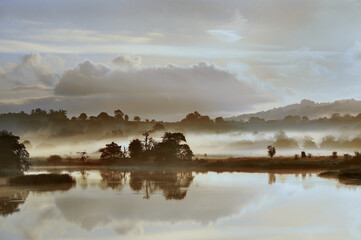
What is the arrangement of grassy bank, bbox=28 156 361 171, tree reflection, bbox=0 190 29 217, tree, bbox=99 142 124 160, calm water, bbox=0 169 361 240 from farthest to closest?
tree, bbox=99 142 124 160
grassy bank, bbox=28 156 361 171
tree reflection, bbox=0 190 29 217
calm water, bbox=0 169 361 240

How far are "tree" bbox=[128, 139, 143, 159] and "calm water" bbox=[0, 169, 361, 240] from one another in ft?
178

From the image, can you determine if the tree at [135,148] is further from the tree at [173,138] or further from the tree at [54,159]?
the tree at [54,159]

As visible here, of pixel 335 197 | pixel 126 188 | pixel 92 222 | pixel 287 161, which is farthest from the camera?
pixel 287 161

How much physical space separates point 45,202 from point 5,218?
338 inches

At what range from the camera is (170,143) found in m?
106

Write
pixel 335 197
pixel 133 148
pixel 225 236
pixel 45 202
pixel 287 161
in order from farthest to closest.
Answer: pixel 133 148 → pixel 287 161 → pixel 335 197 → pixel 45 202 → pixel 225 236

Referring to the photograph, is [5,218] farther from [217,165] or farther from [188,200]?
[217,165]

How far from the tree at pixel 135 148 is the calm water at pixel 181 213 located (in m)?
54.3

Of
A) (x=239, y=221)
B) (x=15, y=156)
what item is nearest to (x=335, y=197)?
(x=239, y=221)

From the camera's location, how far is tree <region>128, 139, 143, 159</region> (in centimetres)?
11200

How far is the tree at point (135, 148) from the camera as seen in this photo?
367 ft

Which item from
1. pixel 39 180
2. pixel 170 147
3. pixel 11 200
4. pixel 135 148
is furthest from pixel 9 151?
pixel 135 148

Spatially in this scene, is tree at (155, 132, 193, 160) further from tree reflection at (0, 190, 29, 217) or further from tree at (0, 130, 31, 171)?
tree reflection at (0, 190, 29, 217)

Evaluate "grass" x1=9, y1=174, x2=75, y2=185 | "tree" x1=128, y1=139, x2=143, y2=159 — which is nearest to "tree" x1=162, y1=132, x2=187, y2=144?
"tree" x1=128, y1=139, x2=143, y2=159
